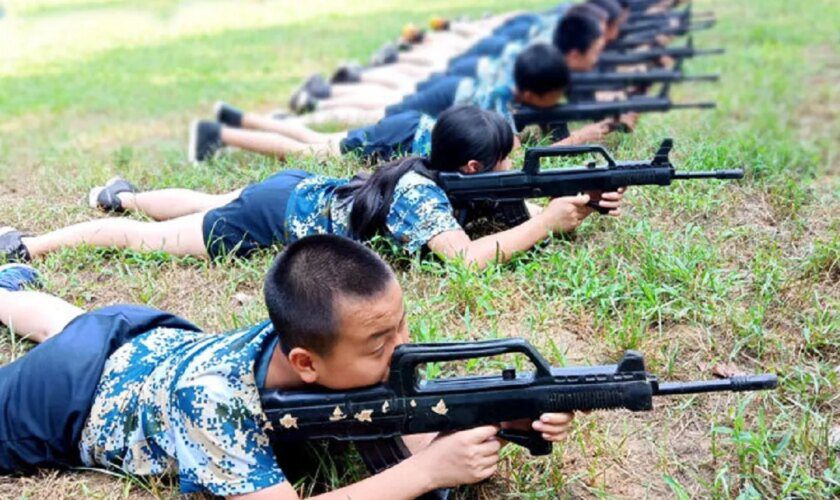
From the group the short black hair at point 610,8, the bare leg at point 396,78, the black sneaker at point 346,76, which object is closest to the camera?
the bare leg at point 396,78

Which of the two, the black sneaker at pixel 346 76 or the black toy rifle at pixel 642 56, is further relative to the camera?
the black toy rifle at pixel 642 56

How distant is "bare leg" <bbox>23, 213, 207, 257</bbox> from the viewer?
173 inches

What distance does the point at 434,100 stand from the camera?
6801 millimetres

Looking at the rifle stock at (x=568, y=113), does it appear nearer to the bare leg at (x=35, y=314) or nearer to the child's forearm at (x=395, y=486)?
the bare leg at (x=35, y=314)

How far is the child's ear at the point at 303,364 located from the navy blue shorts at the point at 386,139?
9.51 feet

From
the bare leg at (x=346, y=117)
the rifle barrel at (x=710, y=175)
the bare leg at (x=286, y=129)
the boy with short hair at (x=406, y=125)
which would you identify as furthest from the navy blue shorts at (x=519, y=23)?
the rifle barrel at (x=710, y=175)

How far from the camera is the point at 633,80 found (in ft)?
29.4

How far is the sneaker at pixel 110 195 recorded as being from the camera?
502 centimetres

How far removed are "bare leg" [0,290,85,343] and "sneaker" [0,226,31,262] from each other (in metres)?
0.69

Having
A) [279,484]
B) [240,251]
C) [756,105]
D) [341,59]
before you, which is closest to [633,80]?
[756,105]

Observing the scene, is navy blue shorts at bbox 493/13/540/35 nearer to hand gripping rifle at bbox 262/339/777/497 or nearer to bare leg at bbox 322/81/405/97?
bare leg at bbox 322/81/405/97

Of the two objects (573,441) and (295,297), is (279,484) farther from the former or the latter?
(573,441)

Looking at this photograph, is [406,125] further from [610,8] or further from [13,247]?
[610,8]

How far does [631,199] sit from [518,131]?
1597 mm
